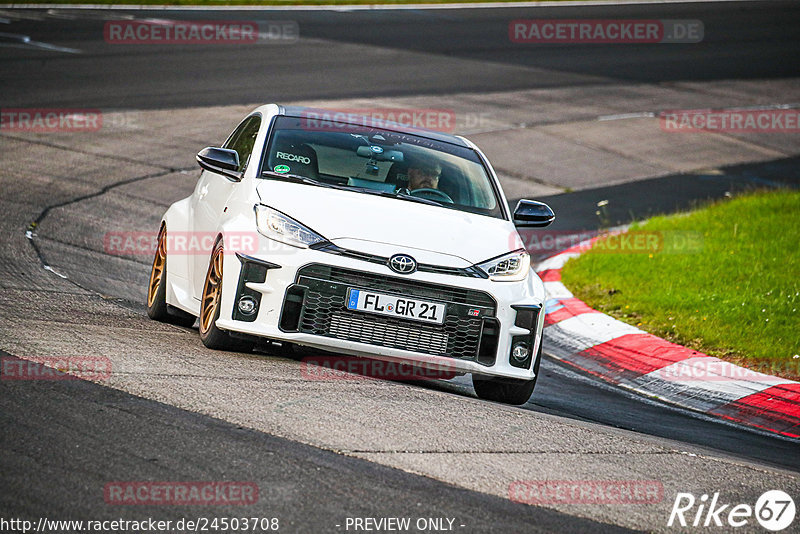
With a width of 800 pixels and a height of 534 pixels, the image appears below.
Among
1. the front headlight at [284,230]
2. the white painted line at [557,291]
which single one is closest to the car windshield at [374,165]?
the front headlight at [284,230]

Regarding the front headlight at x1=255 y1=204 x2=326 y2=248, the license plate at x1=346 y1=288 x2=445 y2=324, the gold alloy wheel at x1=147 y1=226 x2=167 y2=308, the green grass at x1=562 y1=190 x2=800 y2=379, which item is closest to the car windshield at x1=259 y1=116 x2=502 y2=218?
the front headlight at x1=255 y1=204 x2=326 y2=248

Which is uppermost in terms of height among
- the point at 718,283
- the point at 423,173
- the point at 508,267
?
the point at 423,173

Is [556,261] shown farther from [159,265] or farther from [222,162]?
[222,162]

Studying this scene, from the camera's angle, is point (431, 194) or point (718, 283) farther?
point (718, 283)

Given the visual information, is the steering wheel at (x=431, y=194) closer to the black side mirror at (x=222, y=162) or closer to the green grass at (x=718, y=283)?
the black side mirror at (x=222, y=162)

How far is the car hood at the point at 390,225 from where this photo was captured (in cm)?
638

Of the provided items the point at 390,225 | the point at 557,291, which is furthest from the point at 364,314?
the point at 557,291

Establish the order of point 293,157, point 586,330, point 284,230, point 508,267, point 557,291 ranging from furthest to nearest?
point 557,291
point 586,330
point 293,157
point 508,267
point 284,230

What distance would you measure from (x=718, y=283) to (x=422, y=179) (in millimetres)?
4193

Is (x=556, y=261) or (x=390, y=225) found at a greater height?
(x=390, y=225)

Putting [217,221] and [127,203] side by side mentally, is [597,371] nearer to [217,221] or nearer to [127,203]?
[217,221]

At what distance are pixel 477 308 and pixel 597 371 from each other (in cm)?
260

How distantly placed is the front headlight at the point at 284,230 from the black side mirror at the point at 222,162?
2.29 feet

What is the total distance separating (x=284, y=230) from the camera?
6.42 meters
